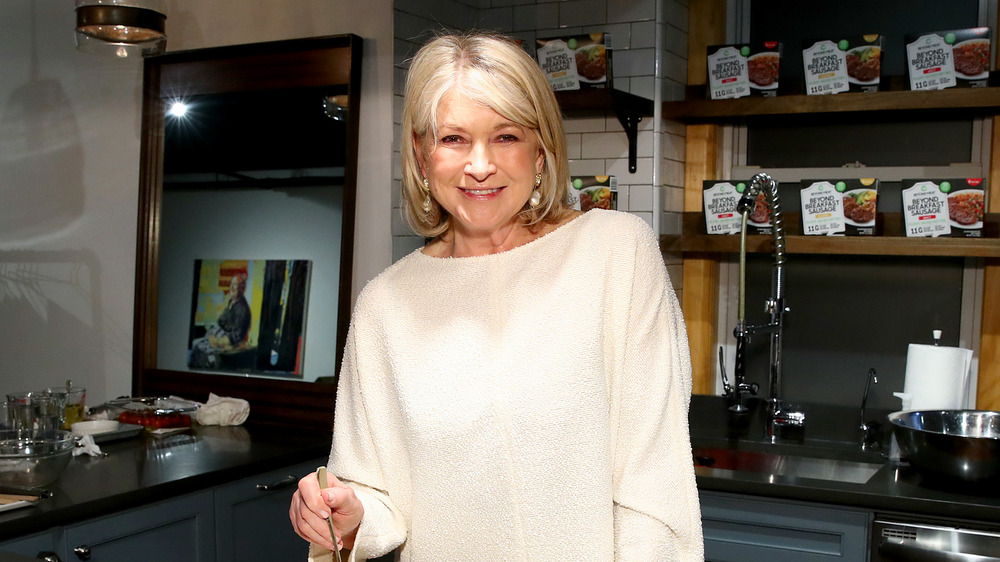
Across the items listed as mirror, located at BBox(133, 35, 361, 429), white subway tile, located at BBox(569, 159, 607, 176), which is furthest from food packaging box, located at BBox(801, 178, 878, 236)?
mirror, located at BBox(133, 35, 361, 429)

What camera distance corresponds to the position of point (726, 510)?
8.36ft

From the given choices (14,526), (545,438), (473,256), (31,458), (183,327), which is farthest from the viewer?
(183,327)

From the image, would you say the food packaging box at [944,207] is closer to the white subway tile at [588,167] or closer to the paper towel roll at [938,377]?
the paper towel roll at [938,377]

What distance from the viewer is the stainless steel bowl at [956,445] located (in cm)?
233

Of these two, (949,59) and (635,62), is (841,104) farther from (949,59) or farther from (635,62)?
(635,62)

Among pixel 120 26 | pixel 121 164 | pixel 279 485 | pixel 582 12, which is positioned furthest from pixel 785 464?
pixel 121 164

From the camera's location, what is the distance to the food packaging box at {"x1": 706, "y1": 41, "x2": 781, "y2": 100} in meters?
3.29

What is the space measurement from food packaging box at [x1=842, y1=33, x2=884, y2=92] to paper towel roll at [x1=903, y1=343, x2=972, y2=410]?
845 mm

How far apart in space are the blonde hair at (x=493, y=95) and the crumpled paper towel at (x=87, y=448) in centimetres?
189

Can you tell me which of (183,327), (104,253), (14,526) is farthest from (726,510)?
(104,253)

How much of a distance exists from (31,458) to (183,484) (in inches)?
15.1

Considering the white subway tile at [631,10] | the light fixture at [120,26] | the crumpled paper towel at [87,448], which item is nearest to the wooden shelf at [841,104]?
the white subway tile at [631,10]

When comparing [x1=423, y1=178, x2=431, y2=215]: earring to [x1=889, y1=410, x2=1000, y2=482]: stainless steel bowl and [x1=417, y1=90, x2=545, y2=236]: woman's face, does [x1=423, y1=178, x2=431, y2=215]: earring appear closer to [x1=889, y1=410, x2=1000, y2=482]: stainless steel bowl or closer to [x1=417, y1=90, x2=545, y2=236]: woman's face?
[x1=417, y1=90, x2=545, y2=236]: woman's face

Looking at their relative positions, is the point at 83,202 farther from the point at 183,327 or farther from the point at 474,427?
the point at 474,427
